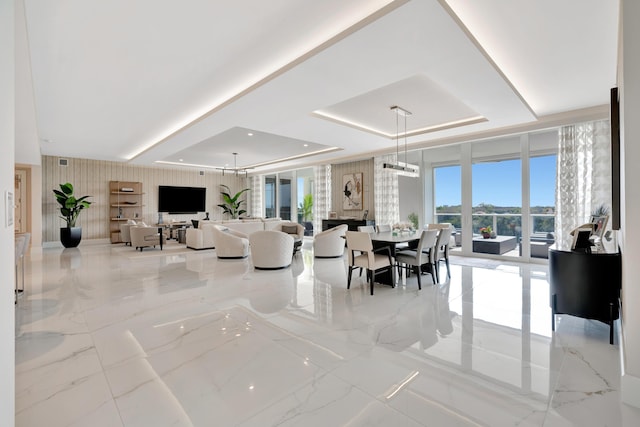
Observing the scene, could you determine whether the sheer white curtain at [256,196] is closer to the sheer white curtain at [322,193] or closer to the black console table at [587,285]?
the sheer white curtain at [322,193]

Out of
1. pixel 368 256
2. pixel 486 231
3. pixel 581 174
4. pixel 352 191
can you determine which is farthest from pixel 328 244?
pixel 581 174

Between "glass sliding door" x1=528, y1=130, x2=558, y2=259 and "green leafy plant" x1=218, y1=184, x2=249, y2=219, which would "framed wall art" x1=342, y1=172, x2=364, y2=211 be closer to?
"glass sliding door" x1=528, y1=130, x2=558, y2=259

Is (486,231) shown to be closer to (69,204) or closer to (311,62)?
(311,62)

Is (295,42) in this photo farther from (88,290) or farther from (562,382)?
(88,290)

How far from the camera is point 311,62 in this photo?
3152mm

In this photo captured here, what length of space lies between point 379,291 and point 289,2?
3.45 m

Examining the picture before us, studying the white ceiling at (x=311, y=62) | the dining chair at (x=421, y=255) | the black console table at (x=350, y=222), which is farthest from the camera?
the black console table at (x=350, y=222)

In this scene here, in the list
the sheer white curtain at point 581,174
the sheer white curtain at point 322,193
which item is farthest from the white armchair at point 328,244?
the sheer white curtain at point 581,174

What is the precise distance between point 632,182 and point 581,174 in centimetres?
436

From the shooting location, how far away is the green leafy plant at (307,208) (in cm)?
1122

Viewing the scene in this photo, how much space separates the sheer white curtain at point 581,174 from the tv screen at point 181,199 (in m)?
11.1

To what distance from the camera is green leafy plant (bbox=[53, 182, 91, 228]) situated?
8.62m

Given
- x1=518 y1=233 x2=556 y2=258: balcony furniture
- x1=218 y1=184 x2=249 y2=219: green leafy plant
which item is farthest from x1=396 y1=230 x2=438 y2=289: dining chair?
x1=218 y1=184 x2=249 y2=219: green leafy plant

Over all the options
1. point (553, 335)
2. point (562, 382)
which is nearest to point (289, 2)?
point (562, 382)
